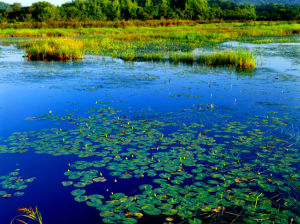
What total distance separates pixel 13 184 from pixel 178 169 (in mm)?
2315

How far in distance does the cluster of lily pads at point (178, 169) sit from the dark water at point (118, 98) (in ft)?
0.59

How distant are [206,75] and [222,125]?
584cm

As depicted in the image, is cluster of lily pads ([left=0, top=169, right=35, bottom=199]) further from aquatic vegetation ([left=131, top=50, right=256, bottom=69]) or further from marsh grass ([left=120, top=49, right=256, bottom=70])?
aquatic vegetation ([left=131, top=50, right=256, bottom=69])

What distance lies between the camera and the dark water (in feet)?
12.5

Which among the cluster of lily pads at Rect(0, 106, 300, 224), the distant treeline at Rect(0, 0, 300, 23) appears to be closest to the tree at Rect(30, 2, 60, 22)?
the distant treeline at Rect(0, 0, 300, 23)

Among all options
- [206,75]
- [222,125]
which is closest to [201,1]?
[206,75]

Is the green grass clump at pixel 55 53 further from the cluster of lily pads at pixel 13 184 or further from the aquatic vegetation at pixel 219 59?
the cluster of lily pads at pixel 13 184

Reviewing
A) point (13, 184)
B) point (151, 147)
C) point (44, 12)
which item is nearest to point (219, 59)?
point (151, 147)

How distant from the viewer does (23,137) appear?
563 centimetres

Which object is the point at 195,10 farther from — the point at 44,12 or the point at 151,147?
the point at 151,147

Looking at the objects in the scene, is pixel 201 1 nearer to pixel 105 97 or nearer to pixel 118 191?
pixel 105 97

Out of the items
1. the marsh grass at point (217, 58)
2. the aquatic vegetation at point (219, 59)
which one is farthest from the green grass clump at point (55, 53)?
the aquatic vegetation at point (219, 59)

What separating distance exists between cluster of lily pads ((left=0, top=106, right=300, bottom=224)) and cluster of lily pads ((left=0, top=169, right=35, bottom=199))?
553 millimetres

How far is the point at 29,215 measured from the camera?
332 centimetres
